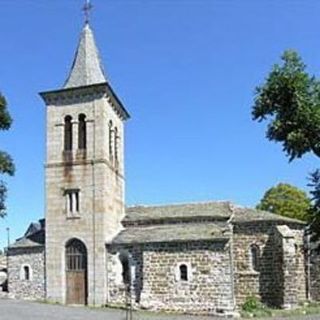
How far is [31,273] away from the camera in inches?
1393


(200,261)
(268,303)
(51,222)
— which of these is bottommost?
(268,303)

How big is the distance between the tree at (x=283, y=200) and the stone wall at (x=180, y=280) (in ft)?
80.4

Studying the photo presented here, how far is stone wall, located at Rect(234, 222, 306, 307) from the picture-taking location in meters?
32.8

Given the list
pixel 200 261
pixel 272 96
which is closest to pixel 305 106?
pixel 272 96

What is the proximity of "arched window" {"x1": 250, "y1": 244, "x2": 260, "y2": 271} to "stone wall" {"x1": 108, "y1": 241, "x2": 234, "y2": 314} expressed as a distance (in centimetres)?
258

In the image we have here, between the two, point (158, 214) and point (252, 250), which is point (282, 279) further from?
point (158, 214)

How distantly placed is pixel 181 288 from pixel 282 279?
5402 mm

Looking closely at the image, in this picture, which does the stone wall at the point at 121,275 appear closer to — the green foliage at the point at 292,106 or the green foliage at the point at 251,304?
the green foliage at the point at 251,304

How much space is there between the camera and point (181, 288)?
106 feet

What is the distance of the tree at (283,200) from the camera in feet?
184

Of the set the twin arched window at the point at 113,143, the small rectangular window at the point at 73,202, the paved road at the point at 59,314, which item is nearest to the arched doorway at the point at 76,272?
the small rectangular window at the point at 73,202

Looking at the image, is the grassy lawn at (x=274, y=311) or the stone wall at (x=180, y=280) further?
the stone wall at (x=180, y=280)

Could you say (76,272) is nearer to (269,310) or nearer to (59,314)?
(59,314)

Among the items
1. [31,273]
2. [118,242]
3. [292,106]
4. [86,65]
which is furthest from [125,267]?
[292,106]
